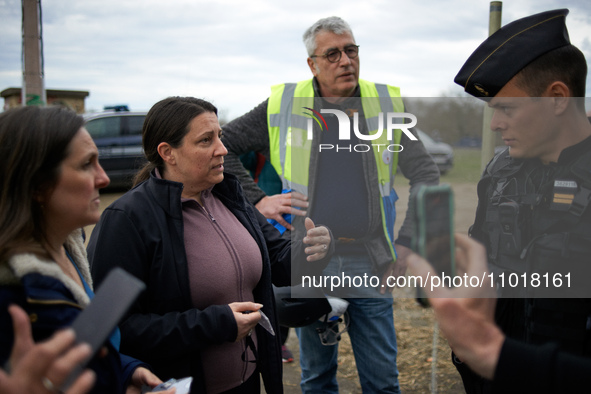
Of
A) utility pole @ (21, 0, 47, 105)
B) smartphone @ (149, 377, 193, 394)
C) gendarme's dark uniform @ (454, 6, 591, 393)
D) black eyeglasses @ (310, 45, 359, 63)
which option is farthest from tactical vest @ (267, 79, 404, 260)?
utility pole @ (21, 0, 47, 105)

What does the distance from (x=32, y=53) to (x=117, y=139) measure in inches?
209

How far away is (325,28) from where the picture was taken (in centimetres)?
280

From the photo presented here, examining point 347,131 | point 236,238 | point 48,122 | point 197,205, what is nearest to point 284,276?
point 236,238

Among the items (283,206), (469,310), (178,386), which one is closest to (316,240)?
(283,206)

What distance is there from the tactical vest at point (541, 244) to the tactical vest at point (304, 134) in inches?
34.2

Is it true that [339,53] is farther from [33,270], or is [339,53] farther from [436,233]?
[33,270]

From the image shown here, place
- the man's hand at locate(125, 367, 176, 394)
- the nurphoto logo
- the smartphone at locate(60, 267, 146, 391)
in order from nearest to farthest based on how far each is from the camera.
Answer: the smartphone at locate(60, 267, 146, 391) → the man's hand at locate(125, 367, 176, 394) → the nurphoto logo

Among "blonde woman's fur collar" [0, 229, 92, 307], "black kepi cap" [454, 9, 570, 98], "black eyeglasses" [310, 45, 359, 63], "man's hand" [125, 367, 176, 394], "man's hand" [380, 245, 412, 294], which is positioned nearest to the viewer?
"blonde woman's fur collar" [0, 229, 92, 307]

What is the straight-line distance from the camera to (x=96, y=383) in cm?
133

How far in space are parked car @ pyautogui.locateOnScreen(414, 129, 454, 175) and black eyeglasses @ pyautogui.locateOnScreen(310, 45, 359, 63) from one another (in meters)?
0.94

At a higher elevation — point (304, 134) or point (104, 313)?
point (304, 134)

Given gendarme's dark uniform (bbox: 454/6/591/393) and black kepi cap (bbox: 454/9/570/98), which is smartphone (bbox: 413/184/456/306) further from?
black kepi cap (bbox: 454/9/570/98)

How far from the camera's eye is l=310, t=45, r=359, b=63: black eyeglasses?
2733 millimetres

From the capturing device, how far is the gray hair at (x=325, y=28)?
2793 mm
